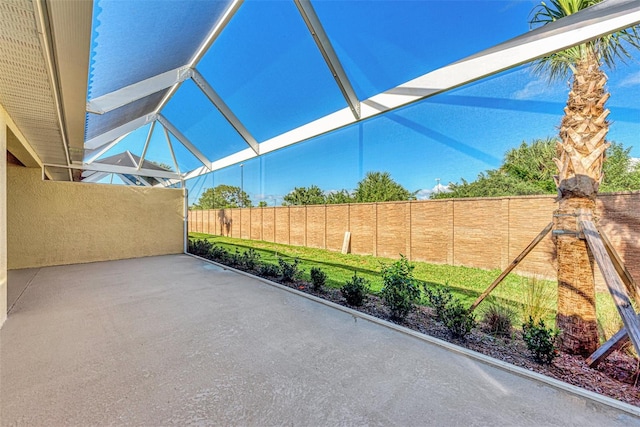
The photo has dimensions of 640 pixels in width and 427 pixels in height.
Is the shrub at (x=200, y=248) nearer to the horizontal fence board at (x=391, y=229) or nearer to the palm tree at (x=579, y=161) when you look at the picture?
the horizontal fence board at (x=391, y=229)

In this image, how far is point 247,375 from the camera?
2.06 m

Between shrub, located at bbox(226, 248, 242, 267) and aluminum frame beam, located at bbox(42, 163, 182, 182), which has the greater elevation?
aluminum frame beam, located at bbox(42, 163, 182, 182)

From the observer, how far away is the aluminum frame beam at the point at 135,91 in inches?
152

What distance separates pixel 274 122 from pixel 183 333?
460 cm

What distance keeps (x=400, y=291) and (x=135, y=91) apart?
17.4 ft

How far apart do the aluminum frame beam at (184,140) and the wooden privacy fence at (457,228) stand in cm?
467

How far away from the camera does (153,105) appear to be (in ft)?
20.6

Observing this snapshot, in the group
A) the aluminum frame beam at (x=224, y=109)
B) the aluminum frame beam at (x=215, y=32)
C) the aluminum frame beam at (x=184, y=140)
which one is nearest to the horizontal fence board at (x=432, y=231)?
the aluminum frame beam at (x=224, y=109)

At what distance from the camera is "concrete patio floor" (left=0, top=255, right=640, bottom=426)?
164 cm

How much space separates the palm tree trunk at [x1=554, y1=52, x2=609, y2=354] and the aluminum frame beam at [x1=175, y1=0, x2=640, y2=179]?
29.0 inches

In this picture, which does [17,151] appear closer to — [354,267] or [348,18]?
[348,18]

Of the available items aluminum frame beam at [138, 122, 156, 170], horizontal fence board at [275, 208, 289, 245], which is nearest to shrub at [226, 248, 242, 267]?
aluminum frame beam at [138, 122, 156, 170]

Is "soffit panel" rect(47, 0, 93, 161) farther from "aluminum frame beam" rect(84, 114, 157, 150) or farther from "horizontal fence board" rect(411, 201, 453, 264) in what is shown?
"horizontal fence board" rect(411, 201, 453, 264)

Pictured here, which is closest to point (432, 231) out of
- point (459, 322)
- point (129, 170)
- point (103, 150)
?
point (459, 322)
